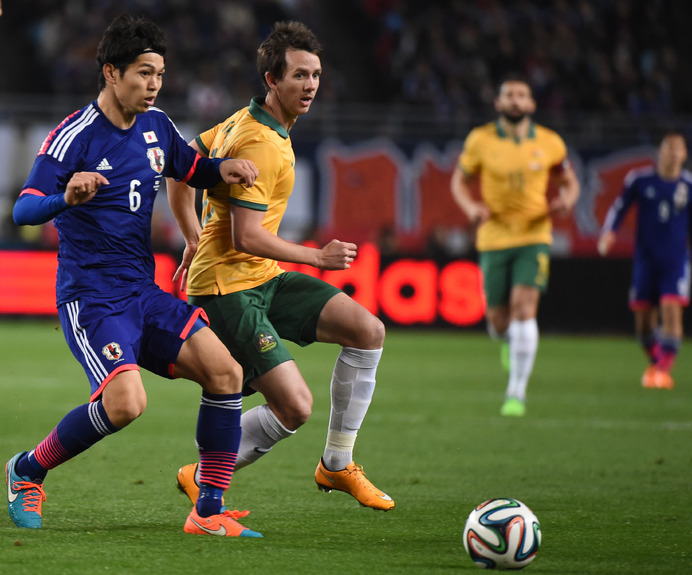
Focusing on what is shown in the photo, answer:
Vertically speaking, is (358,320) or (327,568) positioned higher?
(358,320)

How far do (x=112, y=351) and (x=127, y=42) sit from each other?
120cm

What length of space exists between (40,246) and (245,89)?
528 cm

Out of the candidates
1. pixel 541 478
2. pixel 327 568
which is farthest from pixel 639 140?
pixel 327 568

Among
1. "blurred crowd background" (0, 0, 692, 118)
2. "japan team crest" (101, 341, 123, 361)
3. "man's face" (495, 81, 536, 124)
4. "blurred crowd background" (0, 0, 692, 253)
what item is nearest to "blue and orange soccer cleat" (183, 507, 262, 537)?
"japan team crest" (101, 341, 123, 361)

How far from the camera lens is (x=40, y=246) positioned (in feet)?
54.2

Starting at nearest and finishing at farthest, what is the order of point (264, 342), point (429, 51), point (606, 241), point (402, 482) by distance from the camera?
1. point (264, 342)
2. point (402, 482)
3. point (606, 241)
4. point (429, 51)

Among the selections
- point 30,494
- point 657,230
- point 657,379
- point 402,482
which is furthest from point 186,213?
point 657,230

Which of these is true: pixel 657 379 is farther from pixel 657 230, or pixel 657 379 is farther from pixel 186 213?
pixel 186 213

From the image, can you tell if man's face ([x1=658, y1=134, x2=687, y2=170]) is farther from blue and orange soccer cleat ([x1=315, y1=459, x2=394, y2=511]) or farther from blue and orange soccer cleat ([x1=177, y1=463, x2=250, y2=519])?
blue and orange soccer cleat ([x1=177, y1=463, x2=250, y2=519])

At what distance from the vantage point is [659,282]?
11312 millimetres

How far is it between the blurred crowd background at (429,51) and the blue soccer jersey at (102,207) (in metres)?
15.0

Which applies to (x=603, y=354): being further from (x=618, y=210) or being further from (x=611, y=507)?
(x=611, y=507)

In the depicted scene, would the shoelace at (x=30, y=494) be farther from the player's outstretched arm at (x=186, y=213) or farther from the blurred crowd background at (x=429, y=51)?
the blurred crowd background at (x=429, y=51)

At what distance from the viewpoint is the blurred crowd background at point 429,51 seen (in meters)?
20.5
